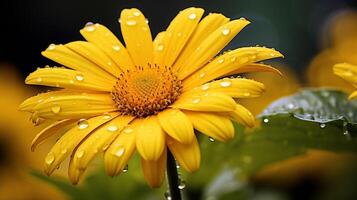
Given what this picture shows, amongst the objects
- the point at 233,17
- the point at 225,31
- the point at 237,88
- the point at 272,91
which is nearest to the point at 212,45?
the point at 225,31

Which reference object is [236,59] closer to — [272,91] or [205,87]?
[205,87]

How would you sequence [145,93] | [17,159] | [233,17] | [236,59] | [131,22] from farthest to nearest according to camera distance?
[233,17] < [17,159] < [131,22] < [145,93] < [236,59]

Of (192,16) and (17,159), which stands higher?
(192,16)

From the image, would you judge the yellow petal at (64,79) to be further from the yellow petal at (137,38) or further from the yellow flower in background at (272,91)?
the yellow flower in background at (272,91)

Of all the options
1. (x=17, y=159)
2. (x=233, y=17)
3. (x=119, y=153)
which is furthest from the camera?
(x=233, y=17)

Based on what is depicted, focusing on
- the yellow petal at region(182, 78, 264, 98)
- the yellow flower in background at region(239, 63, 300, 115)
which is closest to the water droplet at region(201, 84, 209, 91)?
the yellow petal at region(182, 78, 264, 98)

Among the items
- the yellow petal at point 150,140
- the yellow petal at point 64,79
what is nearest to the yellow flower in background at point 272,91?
the yellow petal at point 64,79
